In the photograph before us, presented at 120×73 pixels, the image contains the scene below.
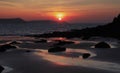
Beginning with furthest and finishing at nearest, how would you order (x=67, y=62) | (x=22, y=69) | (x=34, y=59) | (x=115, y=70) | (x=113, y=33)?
1. (x=113, y=33)
2. (x=34, y=59)
3. (x=67, y=62)
4. (x=22, y=69)
5. (x=115, y=70)

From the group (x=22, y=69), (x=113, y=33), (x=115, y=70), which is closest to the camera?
(x=115, y=70)

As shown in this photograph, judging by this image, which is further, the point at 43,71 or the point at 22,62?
the point at 22,62

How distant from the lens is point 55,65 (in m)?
22.5

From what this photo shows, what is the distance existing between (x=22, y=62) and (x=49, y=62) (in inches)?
78.5

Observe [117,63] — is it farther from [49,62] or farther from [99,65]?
[49,62]

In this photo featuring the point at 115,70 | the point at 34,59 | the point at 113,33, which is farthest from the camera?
the point at 113,33

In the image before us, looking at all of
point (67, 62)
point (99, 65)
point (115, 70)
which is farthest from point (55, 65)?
point (115, 70)

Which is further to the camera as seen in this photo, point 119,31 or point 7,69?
point 119,31

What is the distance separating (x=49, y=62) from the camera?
24109 millimetres

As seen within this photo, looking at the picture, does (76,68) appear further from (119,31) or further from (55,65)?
(119,31)

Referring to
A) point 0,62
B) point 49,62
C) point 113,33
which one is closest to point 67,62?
point 49,62

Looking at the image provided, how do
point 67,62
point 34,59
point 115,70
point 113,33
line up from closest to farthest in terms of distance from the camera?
1. point 115,70
2. point 67,62
3. point 34,59
4. point 113,33

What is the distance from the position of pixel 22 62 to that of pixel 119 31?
34128 mm

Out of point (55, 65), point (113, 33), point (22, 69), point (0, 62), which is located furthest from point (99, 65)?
point (113, 33)
